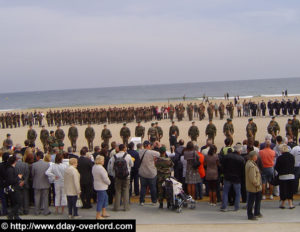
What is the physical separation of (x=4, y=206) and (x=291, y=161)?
6.12 meters

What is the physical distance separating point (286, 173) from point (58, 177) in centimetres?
481

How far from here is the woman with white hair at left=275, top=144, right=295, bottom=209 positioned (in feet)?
25.2

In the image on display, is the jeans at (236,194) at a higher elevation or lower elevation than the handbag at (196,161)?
lower

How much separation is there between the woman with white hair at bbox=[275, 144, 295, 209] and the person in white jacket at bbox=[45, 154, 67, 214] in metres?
4.57

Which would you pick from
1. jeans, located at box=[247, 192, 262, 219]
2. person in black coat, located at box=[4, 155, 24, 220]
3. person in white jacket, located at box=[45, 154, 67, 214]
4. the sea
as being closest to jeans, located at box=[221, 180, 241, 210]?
jeans, located at box=[247, 192, 262, 219]

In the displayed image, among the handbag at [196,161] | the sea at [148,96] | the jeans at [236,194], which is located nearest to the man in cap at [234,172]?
the jeans at [236,194]

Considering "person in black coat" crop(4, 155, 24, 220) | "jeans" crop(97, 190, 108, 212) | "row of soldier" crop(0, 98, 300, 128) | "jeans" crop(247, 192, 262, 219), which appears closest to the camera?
"jeans" crop(247, 192, 262, 219)

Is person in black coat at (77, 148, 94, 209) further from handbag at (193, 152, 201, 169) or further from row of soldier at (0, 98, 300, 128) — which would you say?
Result: row of soldier at (0, 98, 300, 128)

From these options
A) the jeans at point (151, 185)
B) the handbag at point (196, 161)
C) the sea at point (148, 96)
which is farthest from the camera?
the sea at point (148, 96)

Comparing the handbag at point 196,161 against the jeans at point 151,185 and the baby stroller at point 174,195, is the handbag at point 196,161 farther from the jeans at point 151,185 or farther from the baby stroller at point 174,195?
the jeans at point 151,185

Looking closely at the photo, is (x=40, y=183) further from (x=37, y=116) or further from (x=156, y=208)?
(x=37, y=116)

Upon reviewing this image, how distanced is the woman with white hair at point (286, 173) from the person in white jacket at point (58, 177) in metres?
4.57

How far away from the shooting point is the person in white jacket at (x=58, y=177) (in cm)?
786

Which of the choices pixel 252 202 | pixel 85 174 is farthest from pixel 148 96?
pixel 252 202
